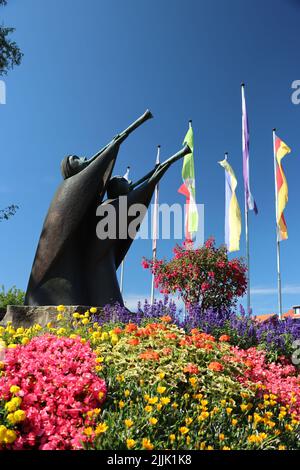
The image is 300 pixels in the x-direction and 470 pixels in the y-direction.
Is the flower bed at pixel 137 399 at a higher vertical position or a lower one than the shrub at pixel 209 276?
lower

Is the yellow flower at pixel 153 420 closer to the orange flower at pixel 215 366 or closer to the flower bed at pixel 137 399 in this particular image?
the flower bed at pixel 137 399

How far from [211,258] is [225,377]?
9.68m

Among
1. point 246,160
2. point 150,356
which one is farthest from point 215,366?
point 246,160

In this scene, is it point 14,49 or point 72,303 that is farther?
point 14,49

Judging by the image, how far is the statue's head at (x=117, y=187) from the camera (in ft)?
25.3

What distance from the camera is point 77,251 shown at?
6996 mm

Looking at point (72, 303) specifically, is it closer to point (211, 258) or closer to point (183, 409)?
point (183, 409)

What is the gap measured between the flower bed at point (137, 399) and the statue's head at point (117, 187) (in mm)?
4438

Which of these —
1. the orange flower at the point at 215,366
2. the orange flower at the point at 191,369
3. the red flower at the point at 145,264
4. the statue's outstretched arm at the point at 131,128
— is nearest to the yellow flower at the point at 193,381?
the orange flower at the point at 191,369

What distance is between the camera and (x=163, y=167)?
766cm

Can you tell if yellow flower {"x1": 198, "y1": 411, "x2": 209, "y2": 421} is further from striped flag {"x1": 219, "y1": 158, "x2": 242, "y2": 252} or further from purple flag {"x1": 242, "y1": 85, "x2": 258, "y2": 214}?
striped flag {"x1": 219, "y1": 158, "x2": 242, "y2": 252}

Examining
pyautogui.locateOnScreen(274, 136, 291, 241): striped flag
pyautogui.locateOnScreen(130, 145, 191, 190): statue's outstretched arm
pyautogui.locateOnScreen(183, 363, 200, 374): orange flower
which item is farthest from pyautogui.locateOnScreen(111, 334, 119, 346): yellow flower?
pyautogui.locateOnScreen(274, 136, 291, 241): striped flag
